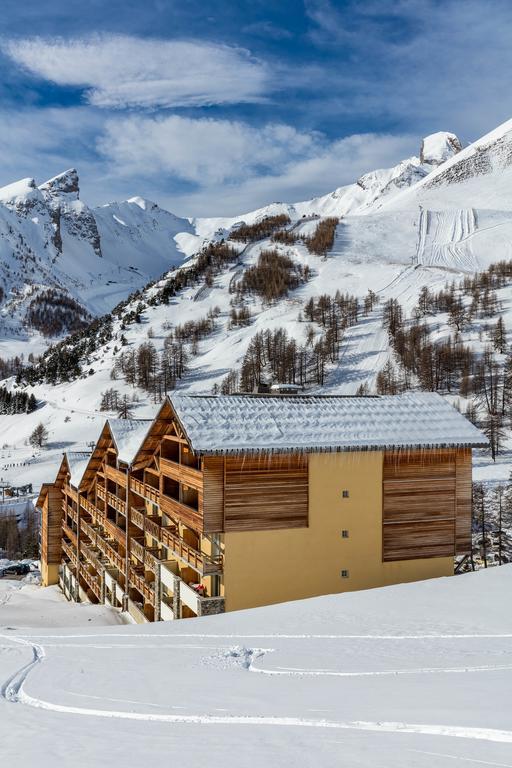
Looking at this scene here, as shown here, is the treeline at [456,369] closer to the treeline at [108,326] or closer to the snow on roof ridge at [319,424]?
the treeline at [108,326]

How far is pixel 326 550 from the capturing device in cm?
2070

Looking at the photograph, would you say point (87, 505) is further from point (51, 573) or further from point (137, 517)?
point (51, 573)

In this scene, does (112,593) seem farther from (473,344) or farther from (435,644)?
(473,344)

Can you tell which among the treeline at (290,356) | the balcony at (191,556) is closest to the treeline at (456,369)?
the treeline at (290,356)

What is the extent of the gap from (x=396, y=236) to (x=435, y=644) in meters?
155

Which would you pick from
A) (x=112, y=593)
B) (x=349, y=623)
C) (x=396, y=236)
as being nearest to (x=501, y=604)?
(x=349, y=623)

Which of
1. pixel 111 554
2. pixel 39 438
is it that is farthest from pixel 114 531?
pixel 39 438

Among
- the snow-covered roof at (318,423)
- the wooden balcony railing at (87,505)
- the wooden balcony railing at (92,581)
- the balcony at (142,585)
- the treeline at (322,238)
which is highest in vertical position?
the treeline at (322,238)

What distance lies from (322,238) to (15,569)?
116 metres

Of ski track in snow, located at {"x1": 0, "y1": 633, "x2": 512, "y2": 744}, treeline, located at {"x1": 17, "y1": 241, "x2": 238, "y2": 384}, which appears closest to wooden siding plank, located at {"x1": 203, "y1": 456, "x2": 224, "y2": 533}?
ski track in snow, located at {"x1": 0, "y1": 633, "x2": 512, "y2": 744}

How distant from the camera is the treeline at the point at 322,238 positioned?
148 metres

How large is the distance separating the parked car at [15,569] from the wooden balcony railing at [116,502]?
83.6ft

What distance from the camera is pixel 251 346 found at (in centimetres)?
10131

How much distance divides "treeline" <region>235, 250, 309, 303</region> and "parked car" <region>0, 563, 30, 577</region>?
81.0 m
